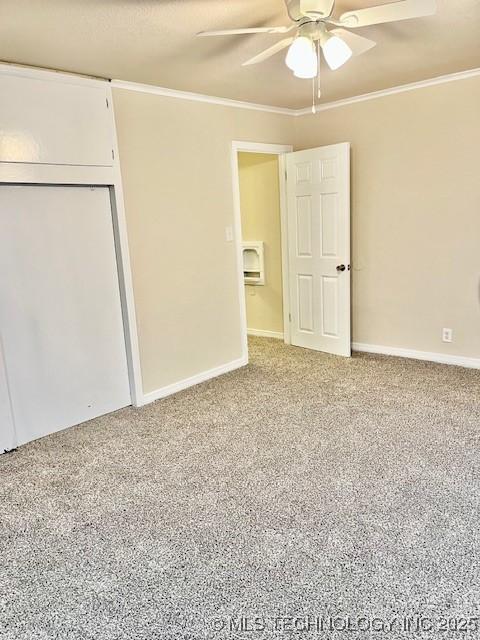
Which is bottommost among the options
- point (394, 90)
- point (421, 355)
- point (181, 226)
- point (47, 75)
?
point (421, 355)

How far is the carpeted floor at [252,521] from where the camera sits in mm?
1628

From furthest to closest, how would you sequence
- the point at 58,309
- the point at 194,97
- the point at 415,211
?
the point at 415,211 < the point at 194,97 < the point at 58,309

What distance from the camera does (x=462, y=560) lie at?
182 cm

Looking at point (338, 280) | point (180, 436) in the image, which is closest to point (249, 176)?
point (338, 280)

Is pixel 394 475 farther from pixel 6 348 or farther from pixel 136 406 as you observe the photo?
pixel 6 348

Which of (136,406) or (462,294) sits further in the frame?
(462,294)

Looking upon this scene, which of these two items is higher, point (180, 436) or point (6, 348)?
point (6, 348)

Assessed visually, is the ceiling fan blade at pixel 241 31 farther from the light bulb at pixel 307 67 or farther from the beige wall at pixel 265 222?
the beige wall at pixel 265 222

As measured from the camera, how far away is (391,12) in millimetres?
1913

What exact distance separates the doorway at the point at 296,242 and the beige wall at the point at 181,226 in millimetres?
201

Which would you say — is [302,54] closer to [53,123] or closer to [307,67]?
[307,67]

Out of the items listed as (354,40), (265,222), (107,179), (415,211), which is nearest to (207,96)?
(107,179)

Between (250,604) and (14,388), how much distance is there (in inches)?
81.4

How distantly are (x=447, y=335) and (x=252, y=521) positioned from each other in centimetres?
275
